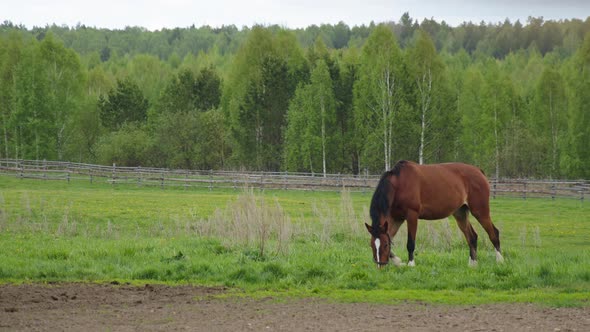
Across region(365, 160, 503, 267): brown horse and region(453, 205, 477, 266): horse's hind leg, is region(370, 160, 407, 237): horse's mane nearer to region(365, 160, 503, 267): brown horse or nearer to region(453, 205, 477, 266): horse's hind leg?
region(365, 160, 503, 267): brown horse

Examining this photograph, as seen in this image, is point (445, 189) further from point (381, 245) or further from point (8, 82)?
point (8, 82)

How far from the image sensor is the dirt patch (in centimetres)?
884

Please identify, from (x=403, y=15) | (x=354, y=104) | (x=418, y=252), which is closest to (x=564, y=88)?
(x=354, y=104)

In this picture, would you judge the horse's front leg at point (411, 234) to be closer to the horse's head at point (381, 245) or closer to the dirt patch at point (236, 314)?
the horse's head at point (381, 245)

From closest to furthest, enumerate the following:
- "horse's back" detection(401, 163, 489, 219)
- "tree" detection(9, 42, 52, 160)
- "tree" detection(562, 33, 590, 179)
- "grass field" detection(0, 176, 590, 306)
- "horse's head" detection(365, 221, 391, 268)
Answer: "grass field" detection(0, 176, 590, 306)
"horse's head" detection(365, 221, 391, 268)
"horse's back" detection(401, 163, 489, 219)
"tree" detection(562, 33, 590, 179)
"tree" detection(9, 42, 52, 160)

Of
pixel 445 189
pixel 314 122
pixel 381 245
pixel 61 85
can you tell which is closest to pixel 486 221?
pixel 445 189

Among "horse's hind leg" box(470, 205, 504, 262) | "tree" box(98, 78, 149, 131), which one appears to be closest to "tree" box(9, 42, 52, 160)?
"tree" box(98, 78, 149, 131)

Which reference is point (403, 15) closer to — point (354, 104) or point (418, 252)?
point (354, 104)

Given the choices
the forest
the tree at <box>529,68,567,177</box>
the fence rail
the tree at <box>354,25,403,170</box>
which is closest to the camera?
the fence rail

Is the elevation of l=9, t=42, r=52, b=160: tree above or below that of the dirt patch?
above

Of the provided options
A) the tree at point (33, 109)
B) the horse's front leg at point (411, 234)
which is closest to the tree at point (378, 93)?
the tree at point (33, 109)

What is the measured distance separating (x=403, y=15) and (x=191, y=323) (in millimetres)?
156839

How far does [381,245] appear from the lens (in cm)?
1264

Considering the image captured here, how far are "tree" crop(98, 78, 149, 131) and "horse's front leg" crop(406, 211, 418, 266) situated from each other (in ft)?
172
